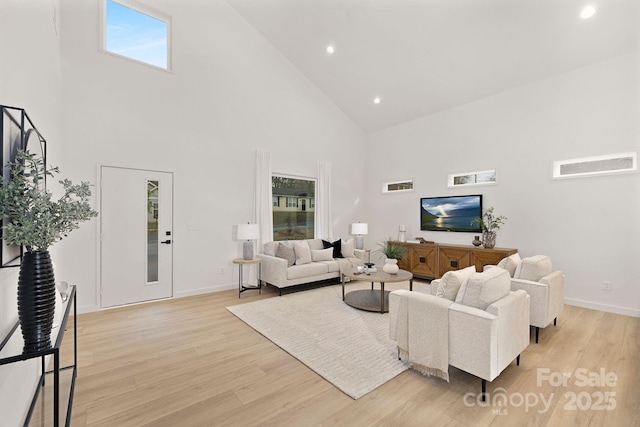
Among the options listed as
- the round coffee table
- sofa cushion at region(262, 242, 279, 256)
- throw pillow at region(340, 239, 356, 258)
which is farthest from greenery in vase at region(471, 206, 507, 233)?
sofa cushion at region(262, 242, 279, 256)

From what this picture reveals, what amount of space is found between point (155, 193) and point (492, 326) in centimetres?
480

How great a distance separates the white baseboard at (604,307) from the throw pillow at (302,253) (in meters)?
4.23

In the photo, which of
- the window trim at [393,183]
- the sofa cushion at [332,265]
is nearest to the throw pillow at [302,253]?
the sofa cushion at [332,265]

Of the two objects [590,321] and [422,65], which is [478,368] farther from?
[422,65]

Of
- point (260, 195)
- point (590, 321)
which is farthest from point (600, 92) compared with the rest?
point (260, 195)

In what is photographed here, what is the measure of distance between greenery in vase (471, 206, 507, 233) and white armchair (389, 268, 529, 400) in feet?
9.29

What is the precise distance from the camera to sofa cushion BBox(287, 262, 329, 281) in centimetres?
488

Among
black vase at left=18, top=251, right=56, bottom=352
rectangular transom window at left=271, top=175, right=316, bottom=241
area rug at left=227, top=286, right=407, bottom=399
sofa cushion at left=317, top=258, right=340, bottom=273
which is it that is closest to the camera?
black vase at left=18, top=251, right=56, bottom=352

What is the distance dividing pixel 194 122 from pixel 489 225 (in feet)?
18.3

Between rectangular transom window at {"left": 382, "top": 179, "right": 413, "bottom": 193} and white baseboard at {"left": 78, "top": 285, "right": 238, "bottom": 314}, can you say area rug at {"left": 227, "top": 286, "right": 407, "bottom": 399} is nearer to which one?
white baseboard at {"left": 78, "top": 285, "right": 238, "bottom": 314}

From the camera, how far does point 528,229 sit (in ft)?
16.0

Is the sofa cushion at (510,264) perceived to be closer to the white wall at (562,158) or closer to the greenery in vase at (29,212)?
the white wall at (562,158)

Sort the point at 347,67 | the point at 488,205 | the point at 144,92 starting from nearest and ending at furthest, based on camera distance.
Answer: the point at 144,92 < the point at 488,205 < the point at 347,67

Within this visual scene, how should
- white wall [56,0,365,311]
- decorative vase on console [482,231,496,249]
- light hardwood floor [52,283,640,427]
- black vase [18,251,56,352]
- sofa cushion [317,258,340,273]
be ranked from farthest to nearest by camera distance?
sofa cushion [317,258,340,273]
decorative vase on console [482,231,496,249]
white wall [56,0,365,311]
light hardwood floor [52,283,640,427]
black vase [18,251,56,352]
